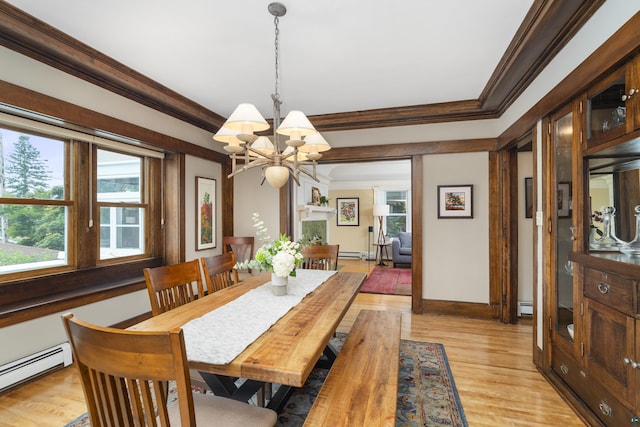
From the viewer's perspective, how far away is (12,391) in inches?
88.6

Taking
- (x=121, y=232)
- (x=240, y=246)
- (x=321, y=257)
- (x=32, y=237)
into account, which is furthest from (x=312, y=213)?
(x=32, y=237)

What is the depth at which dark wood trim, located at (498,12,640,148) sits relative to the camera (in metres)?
1.51

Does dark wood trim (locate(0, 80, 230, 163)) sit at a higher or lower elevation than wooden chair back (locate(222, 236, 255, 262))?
higher

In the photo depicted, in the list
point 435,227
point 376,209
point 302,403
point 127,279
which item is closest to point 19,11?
point 127,279

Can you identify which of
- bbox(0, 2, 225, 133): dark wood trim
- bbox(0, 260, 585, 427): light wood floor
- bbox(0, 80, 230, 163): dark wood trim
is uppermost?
→ bbox(0, 2, 225, 133): dark wood trim

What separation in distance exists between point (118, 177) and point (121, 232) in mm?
602

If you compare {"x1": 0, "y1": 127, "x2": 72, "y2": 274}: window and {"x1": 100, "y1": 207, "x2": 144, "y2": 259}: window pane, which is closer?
{"x1": 0, "y1": 127, "x2": 72, "y2": 274}: window

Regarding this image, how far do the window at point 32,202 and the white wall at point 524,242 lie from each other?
4.94 meters

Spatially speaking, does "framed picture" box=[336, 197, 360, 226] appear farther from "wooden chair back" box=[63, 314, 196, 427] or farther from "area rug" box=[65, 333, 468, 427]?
"wooden chair back" box=[63, 314, 196, 427]

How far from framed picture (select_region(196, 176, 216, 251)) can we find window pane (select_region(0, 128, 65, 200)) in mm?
1546

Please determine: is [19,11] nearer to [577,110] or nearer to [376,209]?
[577,110]

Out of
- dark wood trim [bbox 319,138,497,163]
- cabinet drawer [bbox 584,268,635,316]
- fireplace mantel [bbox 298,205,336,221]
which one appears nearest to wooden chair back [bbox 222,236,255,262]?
fireplace mantel [bbox 298,205,336,221]

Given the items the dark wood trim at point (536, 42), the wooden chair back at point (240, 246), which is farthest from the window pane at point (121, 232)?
the dark wood trim at point (536, 42)

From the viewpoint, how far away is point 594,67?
5.96ft
